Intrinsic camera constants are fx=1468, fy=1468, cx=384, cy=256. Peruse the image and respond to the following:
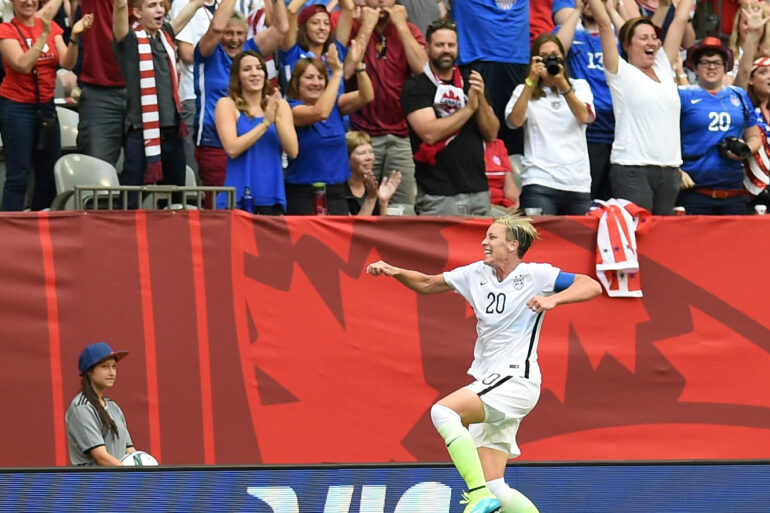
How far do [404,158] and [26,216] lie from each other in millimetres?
3409

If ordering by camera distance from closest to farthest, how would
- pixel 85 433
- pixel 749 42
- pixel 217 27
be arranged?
pixel 85 433
pixel 217 27
pixel 749 42

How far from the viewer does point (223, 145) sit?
36.5ft

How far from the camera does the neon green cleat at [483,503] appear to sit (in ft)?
26.1

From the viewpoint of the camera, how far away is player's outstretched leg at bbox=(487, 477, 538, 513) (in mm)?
8305

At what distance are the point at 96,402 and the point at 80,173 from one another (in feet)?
8.04

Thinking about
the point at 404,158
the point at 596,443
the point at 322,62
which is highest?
the point at 322,62

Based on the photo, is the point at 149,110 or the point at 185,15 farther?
the point at 185,15

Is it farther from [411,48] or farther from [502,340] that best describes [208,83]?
[502,340]

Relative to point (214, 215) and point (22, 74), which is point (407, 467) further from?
point (22, 74)

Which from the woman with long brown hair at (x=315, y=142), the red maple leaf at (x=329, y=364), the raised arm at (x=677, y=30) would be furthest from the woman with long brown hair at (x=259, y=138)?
the raised arm at (x=677, y=30)

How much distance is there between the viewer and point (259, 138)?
434 inches

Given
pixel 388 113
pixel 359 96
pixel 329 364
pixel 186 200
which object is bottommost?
pixel 329 364

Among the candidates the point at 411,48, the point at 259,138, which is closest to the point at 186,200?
the point at 259,138

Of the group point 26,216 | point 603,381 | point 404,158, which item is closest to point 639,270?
point 603,381
